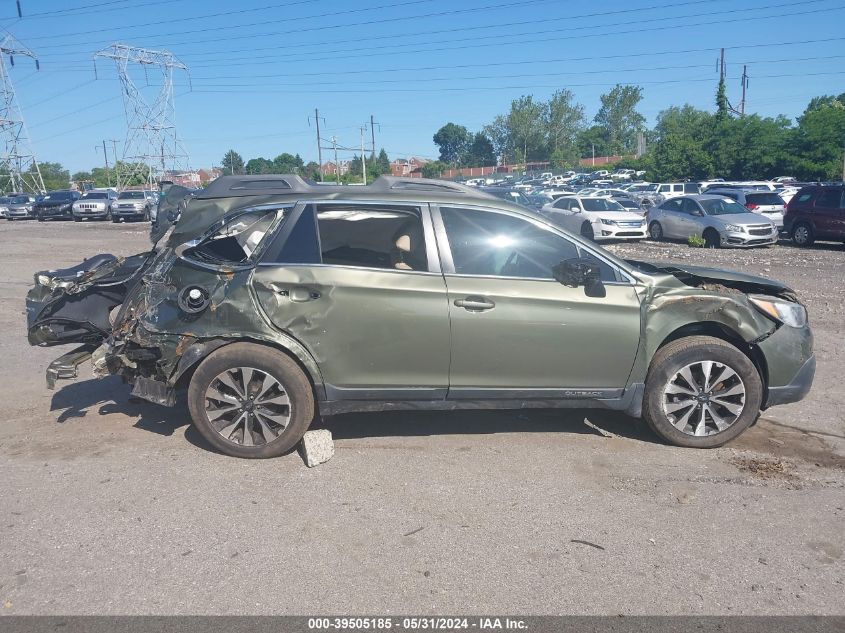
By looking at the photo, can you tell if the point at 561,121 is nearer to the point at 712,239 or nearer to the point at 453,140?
the point at 453,140

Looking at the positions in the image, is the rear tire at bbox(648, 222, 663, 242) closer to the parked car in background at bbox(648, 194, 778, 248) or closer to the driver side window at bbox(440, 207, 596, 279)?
the parked car in background at bbox(648, 194, 778, 248)

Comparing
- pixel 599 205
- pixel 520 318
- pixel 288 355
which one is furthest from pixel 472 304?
pixel 599 205

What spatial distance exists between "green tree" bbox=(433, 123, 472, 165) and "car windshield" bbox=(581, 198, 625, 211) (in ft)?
306

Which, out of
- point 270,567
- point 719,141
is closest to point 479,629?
point 270,567

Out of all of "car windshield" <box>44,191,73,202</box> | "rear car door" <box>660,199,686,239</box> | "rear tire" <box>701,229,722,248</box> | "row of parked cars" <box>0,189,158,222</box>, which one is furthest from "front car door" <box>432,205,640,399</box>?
"car windshield" <box>44,191,73,202</box>

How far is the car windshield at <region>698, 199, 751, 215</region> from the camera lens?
68.9 ft

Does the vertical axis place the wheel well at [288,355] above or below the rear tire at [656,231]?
above

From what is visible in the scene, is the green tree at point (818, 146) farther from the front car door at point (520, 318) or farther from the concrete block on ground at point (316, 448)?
the concrete block on ground at point (316, 448)

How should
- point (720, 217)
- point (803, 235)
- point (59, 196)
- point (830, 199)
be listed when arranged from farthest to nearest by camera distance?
1. point (59, 196)
2. point (720, 217)
3. point (803, 235)
4. point (830, 199)

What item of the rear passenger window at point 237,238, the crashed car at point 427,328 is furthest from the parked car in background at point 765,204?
the rear passenger window at point 237,238

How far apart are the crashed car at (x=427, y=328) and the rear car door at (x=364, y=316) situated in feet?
0.03

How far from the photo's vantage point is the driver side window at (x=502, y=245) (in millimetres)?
4969

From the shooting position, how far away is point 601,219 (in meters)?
22.5

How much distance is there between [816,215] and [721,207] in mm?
2575
